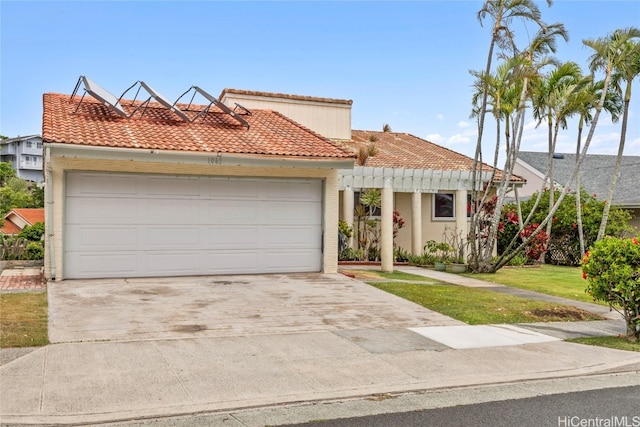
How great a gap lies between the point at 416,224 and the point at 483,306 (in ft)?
31.8

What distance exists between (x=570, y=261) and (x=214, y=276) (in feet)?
47.8

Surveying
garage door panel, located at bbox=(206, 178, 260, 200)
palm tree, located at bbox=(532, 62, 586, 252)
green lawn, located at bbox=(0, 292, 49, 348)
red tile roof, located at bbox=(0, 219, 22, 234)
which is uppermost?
palm tree, located at bbox=(532, 62, 586, 252)

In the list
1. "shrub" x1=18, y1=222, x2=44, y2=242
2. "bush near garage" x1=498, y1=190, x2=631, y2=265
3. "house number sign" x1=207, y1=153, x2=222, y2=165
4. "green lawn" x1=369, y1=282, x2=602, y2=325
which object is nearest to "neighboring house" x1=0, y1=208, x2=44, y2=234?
"shrub" x1=18, y1=222, x2=44, y2=242

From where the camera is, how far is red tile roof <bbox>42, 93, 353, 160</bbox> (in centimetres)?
1283

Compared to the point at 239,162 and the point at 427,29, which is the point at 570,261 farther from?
the point at 239,162

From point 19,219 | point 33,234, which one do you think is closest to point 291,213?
point 33,234

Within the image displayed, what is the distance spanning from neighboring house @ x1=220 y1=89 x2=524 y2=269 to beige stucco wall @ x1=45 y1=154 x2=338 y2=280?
349 centimetres

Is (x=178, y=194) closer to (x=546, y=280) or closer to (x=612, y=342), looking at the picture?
(x=612, y=342)

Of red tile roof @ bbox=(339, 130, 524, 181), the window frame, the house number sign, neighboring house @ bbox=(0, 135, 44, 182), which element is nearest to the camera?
the house number sign

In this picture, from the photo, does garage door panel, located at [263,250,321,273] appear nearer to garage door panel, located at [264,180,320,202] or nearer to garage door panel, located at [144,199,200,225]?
garage door panel, located at [264,180,320,202]

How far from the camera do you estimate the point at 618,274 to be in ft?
28.1

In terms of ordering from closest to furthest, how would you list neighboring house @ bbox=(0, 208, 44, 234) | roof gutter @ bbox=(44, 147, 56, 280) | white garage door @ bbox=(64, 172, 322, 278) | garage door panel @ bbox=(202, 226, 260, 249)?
1. roof gutter @ bbox=(44, 147, 56, 280)
2. white garage door @ bbox=(64, 172, 322, 278)
3. garage door panel @ bbox=(202, 226, 260, 249)
4. neighboring house @ bbox=(0, 208, 44, 234)

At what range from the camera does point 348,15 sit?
14617mm

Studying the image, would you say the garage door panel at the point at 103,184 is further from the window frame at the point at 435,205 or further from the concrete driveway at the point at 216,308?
the window frame at the point at 435,205
